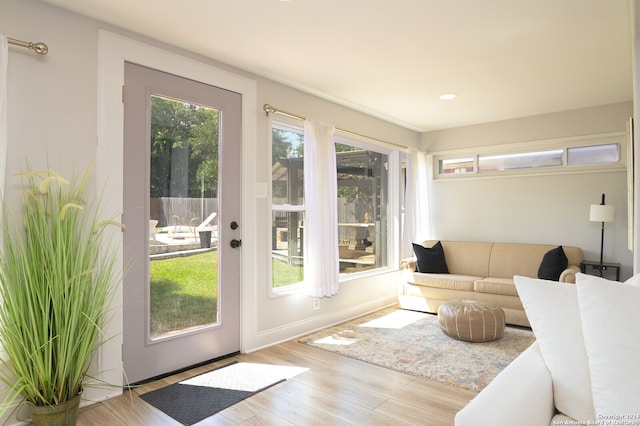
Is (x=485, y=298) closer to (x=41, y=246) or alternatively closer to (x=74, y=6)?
(x=41, y=246)

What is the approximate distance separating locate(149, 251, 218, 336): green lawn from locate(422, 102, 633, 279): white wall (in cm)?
385

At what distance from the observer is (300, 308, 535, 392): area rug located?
2998mm

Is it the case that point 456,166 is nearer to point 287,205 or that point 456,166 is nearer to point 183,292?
point 287,205

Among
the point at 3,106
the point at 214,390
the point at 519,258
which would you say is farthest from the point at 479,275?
the point at 3,106

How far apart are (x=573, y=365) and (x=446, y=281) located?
3.48 metres

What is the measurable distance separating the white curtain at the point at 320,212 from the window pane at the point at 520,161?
257cm

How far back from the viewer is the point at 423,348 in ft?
11.6

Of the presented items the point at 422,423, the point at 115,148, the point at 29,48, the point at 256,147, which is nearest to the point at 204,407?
the point at 422,423

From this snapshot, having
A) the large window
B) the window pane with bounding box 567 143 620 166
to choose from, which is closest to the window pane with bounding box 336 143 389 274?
the large window

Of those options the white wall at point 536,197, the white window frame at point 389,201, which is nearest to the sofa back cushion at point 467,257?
the white wall at point 536,197

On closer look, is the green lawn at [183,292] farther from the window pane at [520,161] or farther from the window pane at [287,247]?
the window pane at [520,161]

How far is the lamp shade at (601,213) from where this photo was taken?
4.26 meters

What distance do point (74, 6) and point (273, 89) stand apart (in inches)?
Result: 66.9

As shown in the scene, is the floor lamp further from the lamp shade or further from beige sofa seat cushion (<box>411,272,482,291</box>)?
beige sofa seat cushion (<box>411,272,482,291</box>)
